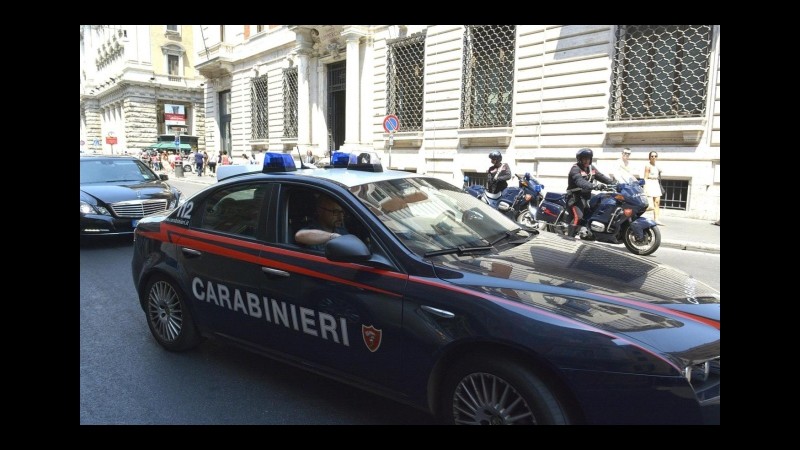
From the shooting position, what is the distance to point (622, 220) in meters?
7.87

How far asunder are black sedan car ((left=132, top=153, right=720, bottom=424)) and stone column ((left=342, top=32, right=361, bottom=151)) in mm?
18345

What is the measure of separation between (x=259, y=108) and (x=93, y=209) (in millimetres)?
22840

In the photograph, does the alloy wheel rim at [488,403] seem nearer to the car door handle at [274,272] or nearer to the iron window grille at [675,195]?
the car door handle at [274,272]

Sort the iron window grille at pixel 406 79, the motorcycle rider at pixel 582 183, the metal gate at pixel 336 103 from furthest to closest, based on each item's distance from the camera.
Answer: the metal gate at pixel 336 103, the iron window grille at pixel 406 79, the motorcycle rider at pixel 582 183

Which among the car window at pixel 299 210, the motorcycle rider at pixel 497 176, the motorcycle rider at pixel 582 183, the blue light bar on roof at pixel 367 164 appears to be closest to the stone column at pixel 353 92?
the motorcycle rider at pixel 497 176

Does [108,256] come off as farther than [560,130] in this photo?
No

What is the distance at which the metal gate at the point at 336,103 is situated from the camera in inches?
953

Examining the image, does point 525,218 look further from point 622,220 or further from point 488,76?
point 488,76

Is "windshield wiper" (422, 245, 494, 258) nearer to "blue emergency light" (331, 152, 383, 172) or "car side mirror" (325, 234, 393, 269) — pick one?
"car side mirror" (325, 234, 393, 269)

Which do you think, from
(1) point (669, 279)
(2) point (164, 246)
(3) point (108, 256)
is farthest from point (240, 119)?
(1) point (669, 279)

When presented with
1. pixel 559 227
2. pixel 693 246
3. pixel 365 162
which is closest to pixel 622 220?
pixel 559 227

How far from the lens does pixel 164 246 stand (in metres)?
3.89
